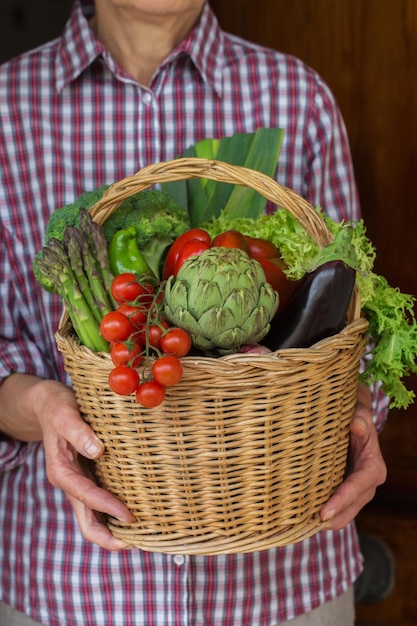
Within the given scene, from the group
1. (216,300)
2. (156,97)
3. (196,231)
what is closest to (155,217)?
(196,231)

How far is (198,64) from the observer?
5.09 ft

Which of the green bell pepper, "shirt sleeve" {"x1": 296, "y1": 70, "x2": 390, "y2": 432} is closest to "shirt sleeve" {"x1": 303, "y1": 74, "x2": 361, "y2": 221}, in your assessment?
"shirt sleeve" {"x1": 296, "y1": 70, "x2": 390, "y2": 432}

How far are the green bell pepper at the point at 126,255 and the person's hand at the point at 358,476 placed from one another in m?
0.39

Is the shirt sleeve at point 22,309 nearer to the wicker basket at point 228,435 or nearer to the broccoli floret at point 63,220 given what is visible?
the broccoli floret at point 63,220

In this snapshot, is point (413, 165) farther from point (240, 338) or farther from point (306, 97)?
point (240, 338)

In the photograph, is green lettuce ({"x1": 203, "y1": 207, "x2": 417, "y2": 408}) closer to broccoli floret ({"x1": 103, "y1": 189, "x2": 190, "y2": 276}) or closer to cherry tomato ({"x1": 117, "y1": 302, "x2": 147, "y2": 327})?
broccoli floret ({"x1": 103, "y1": 189, "x2": 190, "y2": 276})

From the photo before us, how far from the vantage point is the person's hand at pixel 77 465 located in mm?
1145

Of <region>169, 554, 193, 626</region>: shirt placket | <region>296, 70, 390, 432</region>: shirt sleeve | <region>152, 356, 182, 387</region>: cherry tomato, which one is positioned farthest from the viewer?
<region>296, 70, 390, 432</region>: shirt sleeve

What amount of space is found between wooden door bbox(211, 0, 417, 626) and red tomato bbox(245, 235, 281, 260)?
0.71 meters

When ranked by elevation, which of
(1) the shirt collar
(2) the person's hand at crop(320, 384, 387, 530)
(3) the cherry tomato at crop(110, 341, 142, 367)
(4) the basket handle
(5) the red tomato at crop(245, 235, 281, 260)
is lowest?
(2) the person's hand at crop(320, 384, 387, 530)

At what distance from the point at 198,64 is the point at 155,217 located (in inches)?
17.1

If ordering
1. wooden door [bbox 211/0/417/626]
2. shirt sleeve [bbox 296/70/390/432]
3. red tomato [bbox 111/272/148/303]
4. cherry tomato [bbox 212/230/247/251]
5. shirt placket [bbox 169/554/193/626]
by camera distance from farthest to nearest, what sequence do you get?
wooden door [bbox 211/0/417/626] < shirt sleeve [bbox 296/70/390/432] < shirt placket [bbox 169/554/193/626] < cherry tomato [bbox 212/230/247/251] < red tomato [bbox 111/272/148/303]

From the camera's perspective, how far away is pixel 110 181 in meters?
1.56

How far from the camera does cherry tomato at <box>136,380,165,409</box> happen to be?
3.17 feet
